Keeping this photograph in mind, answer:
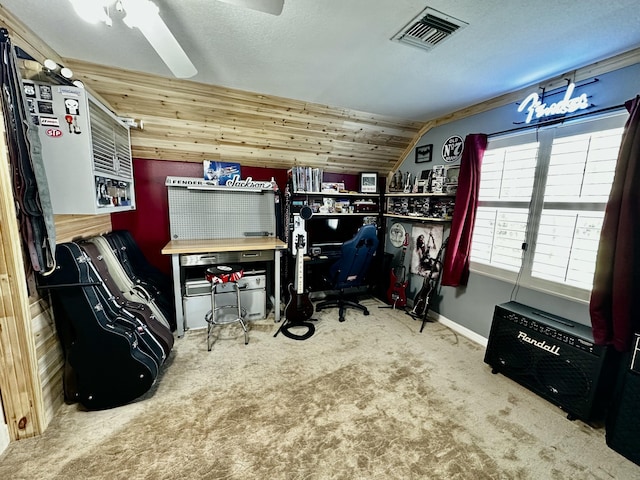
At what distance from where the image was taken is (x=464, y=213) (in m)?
2.62

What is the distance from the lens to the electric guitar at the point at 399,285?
338 centimetres

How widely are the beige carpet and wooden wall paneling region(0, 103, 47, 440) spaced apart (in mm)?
149

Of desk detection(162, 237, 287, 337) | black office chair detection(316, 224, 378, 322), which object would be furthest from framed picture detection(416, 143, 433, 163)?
desk detection(162, 237, 287, 337)

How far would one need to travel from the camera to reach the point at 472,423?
167cm

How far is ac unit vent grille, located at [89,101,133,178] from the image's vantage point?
1.78 meters

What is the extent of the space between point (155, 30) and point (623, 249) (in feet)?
9.26

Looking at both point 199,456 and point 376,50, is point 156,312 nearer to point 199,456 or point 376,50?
point 199,456

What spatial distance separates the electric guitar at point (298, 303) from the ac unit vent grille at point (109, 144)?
176cm

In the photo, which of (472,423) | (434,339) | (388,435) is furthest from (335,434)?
(434,339)

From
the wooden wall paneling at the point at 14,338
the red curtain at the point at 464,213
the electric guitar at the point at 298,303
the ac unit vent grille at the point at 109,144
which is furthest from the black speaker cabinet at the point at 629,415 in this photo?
the ac unit vent grille at the point at 109,144

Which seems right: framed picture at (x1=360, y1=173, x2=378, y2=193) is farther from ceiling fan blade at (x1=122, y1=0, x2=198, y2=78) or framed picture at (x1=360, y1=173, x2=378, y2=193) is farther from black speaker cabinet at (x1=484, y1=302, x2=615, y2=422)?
ceiling fan blade at (x1=122, y1=0, x2=198, y2=78)

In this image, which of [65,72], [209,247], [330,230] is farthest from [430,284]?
[65,72]

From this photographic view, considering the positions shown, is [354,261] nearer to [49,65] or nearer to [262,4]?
[262,4]

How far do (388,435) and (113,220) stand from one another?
3361 mm
